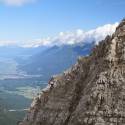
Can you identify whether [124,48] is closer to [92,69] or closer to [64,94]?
[92,69]

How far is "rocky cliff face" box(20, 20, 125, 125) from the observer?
102ft

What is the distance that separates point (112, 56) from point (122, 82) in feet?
9.09

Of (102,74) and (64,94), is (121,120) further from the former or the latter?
(64,94)

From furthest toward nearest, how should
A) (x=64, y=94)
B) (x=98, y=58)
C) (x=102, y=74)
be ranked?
(x=64, y=94)
(x=98, y=58)
(x=102, y=74)

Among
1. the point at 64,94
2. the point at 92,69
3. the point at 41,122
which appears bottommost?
the point at 41,122

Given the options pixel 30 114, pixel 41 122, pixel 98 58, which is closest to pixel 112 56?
pixel 98 58

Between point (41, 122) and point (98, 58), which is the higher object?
point (98, 58)

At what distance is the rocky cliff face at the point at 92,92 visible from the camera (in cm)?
3105

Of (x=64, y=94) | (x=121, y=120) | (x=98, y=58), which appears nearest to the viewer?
(x=121, y=120)

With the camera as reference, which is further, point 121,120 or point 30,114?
point 30,114

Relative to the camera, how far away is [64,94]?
3972 cm

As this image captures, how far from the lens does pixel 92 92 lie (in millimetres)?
32594

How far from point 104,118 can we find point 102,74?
3.66 m

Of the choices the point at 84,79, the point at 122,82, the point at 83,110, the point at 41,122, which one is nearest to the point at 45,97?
the point at 41,122
